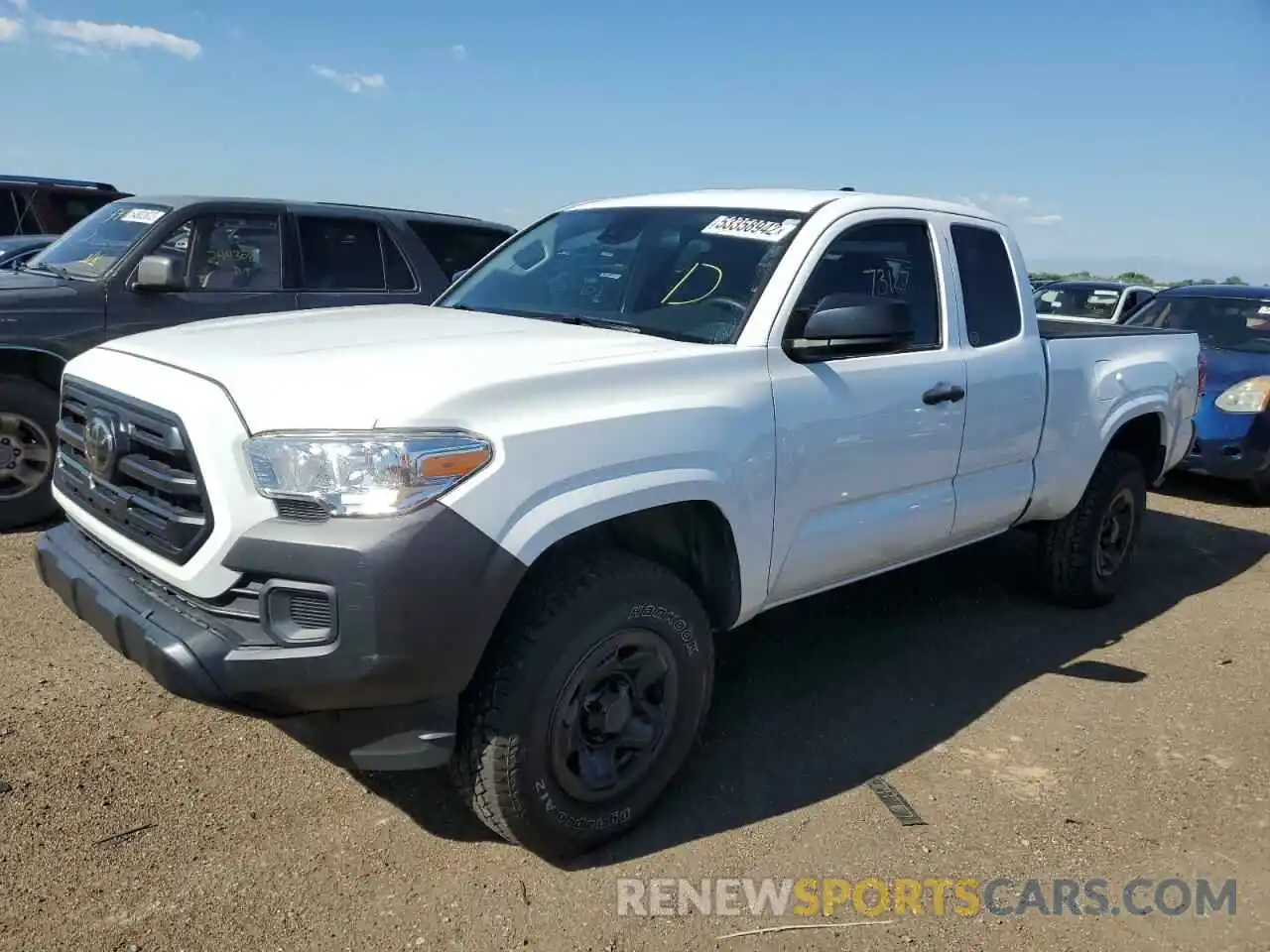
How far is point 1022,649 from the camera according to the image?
15.6 feet

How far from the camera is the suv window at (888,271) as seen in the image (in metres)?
3.63

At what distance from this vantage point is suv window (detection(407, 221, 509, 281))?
712cm

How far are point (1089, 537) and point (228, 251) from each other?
5191 mm

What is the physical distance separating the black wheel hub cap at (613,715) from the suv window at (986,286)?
6.72 ft

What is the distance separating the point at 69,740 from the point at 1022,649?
3917 mm

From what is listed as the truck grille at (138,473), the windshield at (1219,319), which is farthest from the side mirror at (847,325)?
the windshield at (1219,319)

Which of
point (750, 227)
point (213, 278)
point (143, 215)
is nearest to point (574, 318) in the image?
point (750, 227)

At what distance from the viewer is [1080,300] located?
1240cm

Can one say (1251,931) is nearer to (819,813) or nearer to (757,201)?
(819,813)

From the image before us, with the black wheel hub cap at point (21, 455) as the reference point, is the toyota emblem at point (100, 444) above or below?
above

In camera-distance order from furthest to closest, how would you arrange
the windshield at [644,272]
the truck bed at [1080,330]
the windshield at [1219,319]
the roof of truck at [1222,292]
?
the roof of truck at [1222,292]
the windshield at [1219,319]
the truck bed at [1080,330]
the windshield at [644,272]

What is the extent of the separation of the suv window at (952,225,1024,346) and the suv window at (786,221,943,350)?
195 mm

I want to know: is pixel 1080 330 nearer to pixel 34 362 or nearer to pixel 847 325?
pixel 847 325

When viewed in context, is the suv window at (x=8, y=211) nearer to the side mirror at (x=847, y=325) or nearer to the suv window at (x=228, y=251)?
the suv window at (x=228, y=251)
